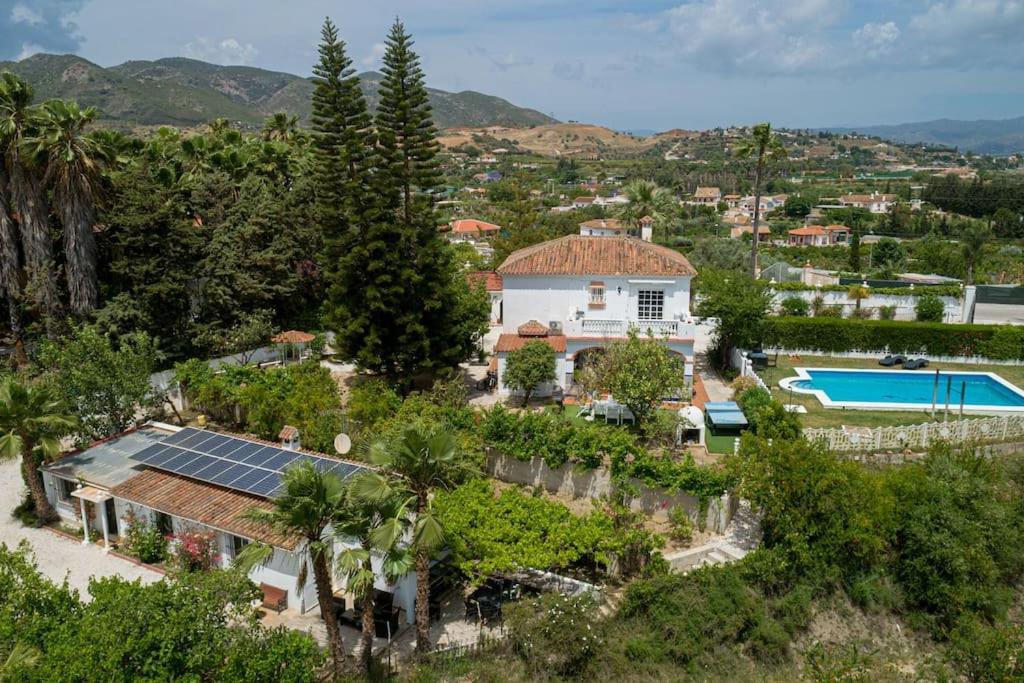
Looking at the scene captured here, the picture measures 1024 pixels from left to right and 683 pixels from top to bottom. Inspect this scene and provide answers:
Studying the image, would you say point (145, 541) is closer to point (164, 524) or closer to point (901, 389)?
point (164, 524)

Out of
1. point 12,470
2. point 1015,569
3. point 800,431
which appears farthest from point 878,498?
point 12,470

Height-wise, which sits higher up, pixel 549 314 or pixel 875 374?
pixel 549 314

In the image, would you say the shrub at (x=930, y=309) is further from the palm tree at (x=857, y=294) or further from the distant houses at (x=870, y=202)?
the distant houses at (x=870, y=202)

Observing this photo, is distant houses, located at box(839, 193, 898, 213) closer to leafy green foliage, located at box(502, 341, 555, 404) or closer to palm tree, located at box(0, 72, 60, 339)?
leafy green foliage, located at box(502, 341, 555, 404)

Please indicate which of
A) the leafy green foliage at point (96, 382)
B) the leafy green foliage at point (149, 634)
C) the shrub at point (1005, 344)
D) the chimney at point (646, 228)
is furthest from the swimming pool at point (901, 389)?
the leafy green foliage at point (96, 382)

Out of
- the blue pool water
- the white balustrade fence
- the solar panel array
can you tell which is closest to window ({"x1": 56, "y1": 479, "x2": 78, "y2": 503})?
the solar panel array

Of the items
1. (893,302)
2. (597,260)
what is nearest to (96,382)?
(597,260)

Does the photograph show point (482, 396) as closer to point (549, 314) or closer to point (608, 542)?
point (549, 314)
